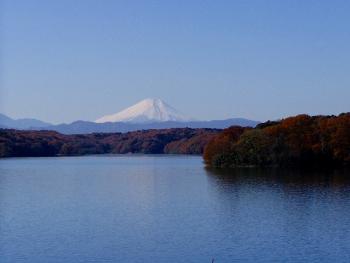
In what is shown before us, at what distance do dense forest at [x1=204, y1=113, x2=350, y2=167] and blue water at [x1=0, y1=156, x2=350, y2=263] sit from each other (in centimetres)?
1920

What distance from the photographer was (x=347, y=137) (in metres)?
64.5

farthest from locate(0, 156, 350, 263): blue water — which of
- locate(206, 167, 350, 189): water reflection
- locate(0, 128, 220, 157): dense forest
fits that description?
locate(0, 128, 220, 157): dense forest

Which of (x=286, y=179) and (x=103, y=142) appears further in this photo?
(x=103, y=142)

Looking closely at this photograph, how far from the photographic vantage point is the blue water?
70.5 ft

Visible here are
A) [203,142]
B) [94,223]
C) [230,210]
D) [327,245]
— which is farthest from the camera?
[203,142]

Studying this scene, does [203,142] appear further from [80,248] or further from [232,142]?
[80,248]

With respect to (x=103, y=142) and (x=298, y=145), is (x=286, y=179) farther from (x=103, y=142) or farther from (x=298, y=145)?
(x=103, y=142)

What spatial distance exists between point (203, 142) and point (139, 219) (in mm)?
105461

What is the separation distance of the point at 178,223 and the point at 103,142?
142 m

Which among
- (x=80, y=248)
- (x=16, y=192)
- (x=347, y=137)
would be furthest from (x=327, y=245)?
(x=347, y=137)

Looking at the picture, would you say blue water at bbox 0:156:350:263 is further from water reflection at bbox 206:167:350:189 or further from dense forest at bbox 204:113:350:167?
dense forest at bbox 204:113:350:167

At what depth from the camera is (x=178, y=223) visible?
90.6 feet

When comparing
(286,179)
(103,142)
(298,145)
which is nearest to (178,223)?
(286,179)

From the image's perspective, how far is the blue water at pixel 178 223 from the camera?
21.5 metres
